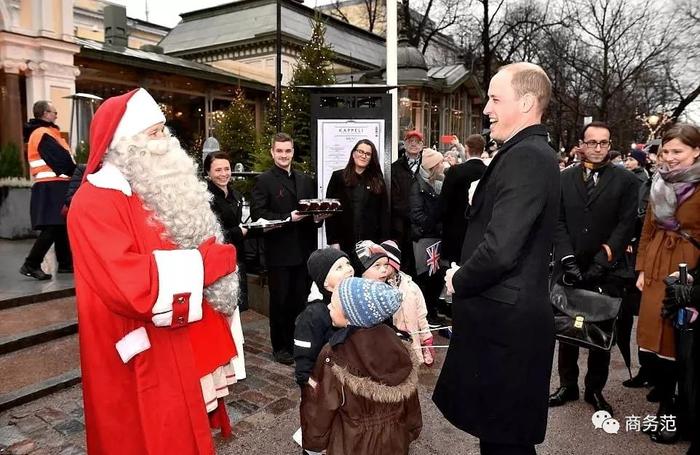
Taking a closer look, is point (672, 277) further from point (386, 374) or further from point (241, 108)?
point (241, 108)

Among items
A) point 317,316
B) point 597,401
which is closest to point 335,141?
point 317,316

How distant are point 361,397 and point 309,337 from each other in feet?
1.43

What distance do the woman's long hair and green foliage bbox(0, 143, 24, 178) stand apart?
772 centimetres

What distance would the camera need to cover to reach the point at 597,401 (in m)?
4.04

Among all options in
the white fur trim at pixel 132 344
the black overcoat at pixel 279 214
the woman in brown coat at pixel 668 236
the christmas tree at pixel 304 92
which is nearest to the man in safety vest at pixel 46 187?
the christmas tree at pixel 304 92

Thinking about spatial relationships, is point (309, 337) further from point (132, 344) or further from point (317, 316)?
point (132, 344)

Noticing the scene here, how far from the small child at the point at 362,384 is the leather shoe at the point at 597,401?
221 cm

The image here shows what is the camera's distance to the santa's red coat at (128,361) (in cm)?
208

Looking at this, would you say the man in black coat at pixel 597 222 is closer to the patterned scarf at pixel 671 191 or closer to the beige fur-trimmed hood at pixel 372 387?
the patterned scarf at pixel 671 191

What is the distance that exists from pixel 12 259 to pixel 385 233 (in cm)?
581

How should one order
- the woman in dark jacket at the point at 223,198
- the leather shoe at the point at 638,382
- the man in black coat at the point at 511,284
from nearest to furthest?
1. the man in black coat at the point at 511,284
2. the leather shoe at the point at 638,382
3. the woman in dark jacket at the point at 223,198

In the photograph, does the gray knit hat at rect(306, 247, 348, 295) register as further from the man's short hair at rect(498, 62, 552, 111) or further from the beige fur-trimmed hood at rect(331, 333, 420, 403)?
the man's short hair at rect(498, 62, 552, 111)

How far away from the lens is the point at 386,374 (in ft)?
8.14

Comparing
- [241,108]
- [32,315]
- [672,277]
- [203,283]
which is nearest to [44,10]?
[241,108]
